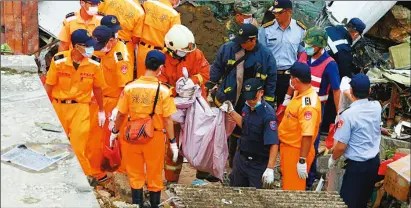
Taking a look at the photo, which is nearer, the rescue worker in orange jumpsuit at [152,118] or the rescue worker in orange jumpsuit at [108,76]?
the rescue worker in orange jumpsuit at [152,118]

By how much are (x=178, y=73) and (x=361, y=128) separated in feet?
7.15

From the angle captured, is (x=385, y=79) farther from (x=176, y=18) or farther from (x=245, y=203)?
(x=245, y=203)

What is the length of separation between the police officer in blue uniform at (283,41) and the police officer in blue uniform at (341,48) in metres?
0.62

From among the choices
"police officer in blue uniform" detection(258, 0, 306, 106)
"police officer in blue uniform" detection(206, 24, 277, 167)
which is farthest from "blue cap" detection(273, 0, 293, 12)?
"police officer in blue uniform" detection(206, 24, 277, 167)

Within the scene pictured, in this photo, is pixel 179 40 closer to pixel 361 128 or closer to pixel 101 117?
pixel 101 117

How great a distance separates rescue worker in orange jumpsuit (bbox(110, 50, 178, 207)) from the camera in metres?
7.28

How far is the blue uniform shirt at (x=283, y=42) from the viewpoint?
368 inches

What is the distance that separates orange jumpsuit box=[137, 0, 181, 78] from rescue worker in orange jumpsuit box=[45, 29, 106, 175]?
145 centimetres

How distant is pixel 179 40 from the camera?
8242 millimetres

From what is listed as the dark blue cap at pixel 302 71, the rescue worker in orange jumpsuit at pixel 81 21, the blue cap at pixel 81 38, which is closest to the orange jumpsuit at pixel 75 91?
the blue cap at pixel 81 38

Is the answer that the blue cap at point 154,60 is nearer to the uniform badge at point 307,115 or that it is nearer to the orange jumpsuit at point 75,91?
the orange jumpsuit at point 75,91

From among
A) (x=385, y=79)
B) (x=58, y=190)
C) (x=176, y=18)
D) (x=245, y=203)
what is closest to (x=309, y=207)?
(x=245, y=203)

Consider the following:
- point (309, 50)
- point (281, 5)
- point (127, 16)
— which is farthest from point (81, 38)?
point (281, 5)

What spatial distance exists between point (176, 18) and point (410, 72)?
3501mm
